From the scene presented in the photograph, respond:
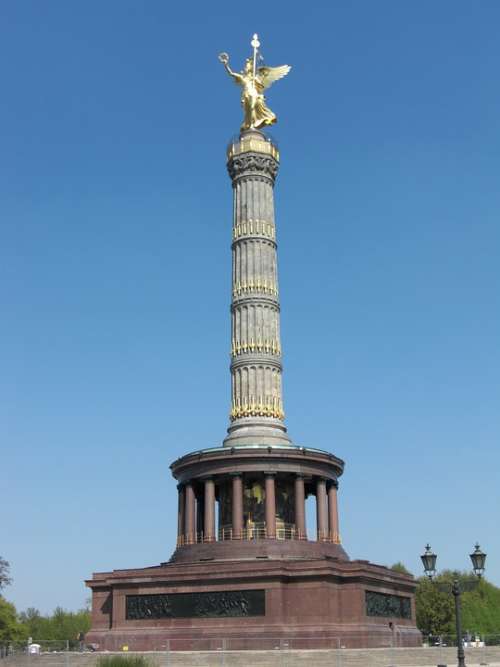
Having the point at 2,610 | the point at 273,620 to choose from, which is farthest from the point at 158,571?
the point at 2,610

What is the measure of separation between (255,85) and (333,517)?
2318cm

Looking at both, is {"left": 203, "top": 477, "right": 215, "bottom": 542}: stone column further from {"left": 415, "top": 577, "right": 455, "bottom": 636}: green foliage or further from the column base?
{"left": 415, "top": 577, "right": 455, "bottom": 636}: green foliage

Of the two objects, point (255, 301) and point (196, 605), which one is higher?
point (255, 301)

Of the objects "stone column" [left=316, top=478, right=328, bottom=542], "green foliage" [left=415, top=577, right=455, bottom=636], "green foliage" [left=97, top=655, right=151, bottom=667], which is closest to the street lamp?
"green foliage" [left=97, top=655, right=151, bottom=667]

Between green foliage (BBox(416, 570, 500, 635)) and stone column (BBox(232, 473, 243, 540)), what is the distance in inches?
902

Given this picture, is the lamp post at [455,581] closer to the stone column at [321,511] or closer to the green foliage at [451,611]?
the stone column at [321,511]

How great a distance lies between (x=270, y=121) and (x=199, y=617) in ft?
86.3

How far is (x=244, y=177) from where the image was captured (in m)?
46.5

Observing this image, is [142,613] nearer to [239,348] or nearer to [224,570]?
[224,570]

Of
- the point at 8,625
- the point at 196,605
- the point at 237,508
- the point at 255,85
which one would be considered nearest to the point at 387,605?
the point at 237,508

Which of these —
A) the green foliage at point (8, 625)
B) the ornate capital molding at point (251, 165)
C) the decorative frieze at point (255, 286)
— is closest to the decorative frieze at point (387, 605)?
the decorative frieze at point (255, 286)

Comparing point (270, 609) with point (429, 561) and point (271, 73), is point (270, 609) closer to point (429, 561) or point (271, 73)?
point (429, 561)

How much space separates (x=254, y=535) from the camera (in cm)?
3812

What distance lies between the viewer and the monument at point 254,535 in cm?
3394
